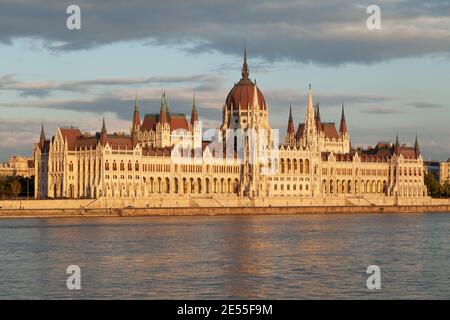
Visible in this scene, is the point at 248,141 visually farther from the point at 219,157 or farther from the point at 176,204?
the point at 176,204

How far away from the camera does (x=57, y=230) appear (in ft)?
245

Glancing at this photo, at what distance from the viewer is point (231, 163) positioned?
129000 millimetres

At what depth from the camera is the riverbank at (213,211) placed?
100562 mm

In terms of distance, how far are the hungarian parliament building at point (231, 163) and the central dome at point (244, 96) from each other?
0.44 ft

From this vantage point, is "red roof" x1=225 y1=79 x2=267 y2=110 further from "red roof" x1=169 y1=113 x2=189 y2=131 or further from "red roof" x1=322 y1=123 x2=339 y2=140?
"red roof" x1=322 y1=123 x2=339 y2=140

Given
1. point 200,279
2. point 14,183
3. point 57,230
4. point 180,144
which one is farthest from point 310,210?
point 200,279

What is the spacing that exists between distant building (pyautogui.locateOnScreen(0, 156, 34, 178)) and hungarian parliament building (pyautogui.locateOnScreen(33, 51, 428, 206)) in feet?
159

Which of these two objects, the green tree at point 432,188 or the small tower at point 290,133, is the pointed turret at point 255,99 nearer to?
the small tower at point 290,133

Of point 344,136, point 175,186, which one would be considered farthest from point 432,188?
point 175,186

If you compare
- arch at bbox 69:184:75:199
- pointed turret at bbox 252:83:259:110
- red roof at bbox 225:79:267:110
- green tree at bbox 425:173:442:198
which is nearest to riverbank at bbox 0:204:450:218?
arch at bbox 69:184:75:199

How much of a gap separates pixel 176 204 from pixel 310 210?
16990 millimetres

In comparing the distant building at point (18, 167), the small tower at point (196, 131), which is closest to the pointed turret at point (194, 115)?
the small tower at point (196, 131)

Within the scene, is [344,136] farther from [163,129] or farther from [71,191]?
[71,191]

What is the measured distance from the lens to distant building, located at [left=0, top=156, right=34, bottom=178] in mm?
179750
